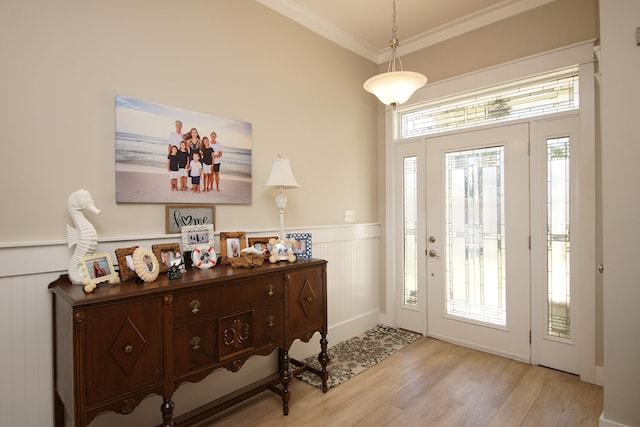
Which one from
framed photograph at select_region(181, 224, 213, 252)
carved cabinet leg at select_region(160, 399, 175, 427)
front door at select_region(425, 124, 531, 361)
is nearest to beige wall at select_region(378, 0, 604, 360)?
front door at select_region(425, 124, 531, 361)

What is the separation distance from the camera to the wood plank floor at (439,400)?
2221 mm

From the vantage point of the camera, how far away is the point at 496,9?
3080 mm

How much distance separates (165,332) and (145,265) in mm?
371

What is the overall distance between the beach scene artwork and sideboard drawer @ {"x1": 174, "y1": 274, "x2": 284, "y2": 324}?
0.71 m

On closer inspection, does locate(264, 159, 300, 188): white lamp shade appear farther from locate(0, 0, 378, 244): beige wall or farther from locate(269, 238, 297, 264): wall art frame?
locate(269, 238, 297, 264): wall art frame

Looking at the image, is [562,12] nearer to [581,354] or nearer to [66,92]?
[581,354]

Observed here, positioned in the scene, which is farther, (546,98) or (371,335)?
(371,335)

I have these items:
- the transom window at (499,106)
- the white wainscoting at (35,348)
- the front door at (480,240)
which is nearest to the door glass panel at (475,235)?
the front door at (480,240)

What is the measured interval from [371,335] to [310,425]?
161cm

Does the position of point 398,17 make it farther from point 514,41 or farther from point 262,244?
point 262,244

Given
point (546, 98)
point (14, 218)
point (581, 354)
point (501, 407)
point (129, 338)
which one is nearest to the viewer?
point (129, 338)

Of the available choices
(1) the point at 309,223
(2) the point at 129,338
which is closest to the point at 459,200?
(1) the point at 309,223

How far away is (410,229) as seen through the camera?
379 centimetres

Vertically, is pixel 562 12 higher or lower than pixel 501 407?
higher
